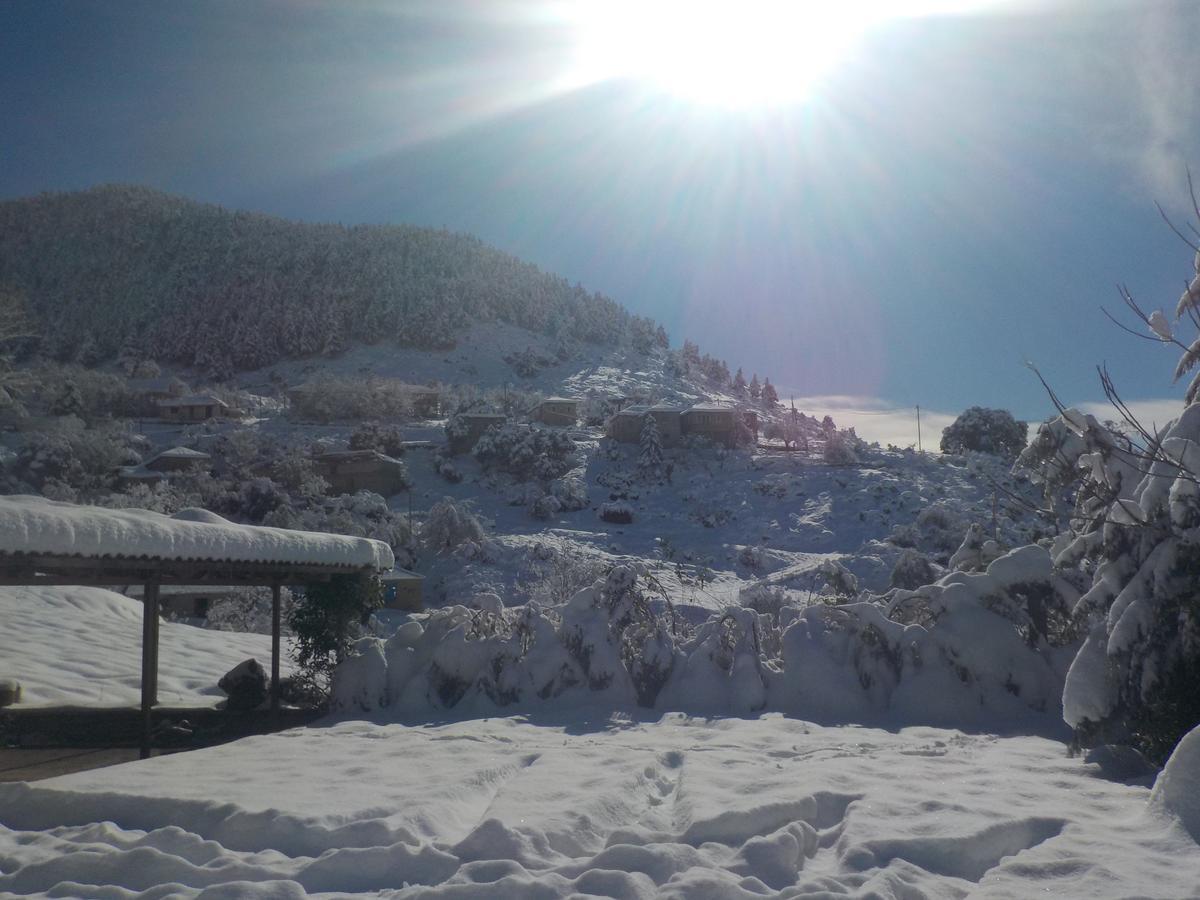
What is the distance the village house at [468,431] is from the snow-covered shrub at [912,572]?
112 feet

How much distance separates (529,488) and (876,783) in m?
39.8

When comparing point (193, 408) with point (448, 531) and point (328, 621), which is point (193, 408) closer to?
point (448, 531)

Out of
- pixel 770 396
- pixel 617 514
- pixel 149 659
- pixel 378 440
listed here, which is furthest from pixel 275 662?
pixel 770 396

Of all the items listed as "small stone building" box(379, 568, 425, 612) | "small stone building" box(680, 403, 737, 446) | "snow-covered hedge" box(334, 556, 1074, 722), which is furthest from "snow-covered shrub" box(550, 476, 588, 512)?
"snow-covered hedge" box(334, 556, 1074, 722)

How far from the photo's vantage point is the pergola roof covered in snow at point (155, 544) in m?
6.14

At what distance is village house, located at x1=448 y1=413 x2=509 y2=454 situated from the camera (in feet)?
175

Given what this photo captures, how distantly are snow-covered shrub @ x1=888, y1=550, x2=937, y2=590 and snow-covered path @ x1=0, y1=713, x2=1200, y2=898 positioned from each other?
53.7 feet

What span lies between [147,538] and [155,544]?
11cm

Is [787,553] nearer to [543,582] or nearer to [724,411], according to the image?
[543,582]

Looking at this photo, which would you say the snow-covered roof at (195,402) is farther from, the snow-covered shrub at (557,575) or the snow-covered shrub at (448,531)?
the snow-covered shrub at (557,575)

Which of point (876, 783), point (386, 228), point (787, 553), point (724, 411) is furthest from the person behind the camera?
point (386, 228)

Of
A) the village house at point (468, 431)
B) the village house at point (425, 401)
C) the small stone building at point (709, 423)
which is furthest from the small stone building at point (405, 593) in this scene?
the village house at point (425, 401)

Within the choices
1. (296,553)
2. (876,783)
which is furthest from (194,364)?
(876,783)

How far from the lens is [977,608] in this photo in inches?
384
